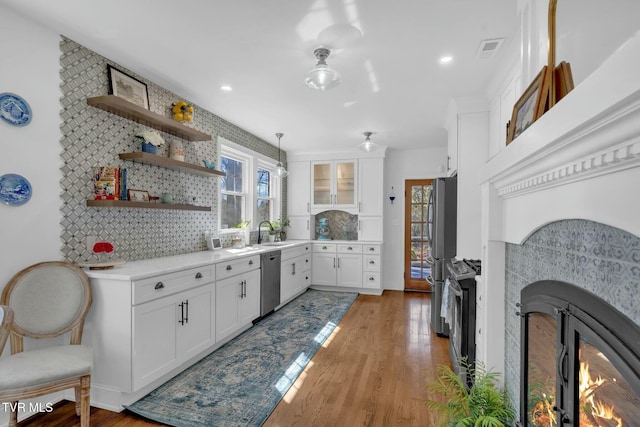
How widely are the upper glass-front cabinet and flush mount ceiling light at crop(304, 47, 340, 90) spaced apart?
3404 millimetres

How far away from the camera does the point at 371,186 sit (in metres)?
5.59

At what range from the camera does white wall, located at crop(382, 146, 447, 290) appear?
5.75 metres

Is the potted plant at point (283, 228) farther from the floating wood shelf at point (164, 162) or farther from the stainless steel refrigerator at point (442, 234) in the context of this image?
the stainless steel refrigerator at point (442, 234)

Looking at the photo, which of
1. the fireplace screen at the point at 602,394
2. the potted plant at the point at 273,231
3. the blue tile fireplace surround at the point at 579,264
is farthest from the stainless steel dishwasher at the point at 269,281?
the fireplace screen at the point at 602,394

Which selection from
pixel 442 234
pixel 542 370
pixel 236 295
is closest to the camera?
pixel 542 370

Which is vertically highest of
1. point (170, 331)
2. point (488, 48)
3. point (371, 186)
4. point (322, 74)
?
point (488, 48)

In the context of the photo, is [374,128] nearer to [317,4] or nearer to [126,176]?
[317,4]

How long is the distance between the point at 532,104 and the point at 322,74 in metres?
1.37

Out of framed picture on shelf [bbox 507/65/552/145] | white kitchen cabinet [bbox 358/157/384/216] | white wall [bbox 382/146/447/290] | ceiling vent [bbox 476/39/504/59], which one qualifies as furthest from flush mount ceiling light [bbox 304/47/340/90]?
white wall [bbox 382/146/447/290]

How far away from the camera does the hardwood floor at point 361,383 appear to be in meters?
1.99

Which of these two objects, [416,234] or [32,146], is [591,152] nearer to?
[32,146]

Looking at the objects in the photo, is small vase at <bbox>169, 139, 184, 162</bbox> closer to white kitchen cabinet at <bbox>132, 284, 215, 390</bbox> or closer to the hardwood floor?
white kitchen cabinet at <bbox>132, 284, 215, 390</bbox>

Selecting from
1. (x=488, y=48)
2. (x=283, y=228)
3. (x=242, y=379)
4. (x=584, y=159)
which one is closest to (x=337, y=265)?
(x=283, y=228)

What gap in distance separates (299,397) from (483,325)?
1.32m
